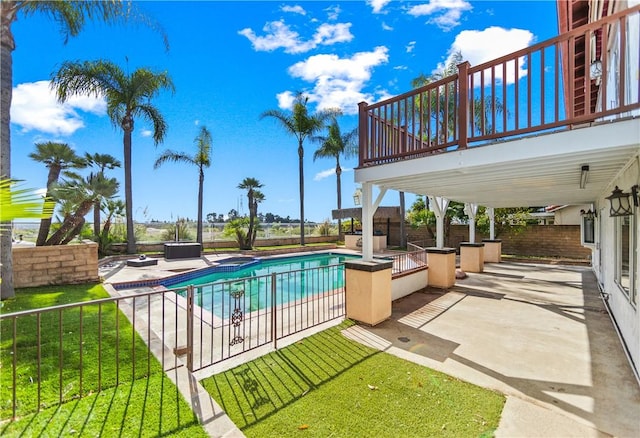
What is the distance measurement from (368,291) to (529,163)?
10.4ft

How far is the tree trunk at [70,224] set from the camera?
8227mm

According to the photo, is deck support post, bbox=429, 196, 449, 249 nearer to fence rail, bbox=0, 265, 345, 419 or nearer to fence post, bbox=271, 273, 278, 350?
fence rail, bbox=0, 265, 345, 419

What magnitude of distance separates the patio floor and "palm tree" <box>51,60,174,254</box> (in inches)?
548

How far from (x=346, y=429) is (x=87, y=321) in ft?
15.3

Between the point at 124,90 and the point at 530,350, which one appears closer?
the point at 530,350

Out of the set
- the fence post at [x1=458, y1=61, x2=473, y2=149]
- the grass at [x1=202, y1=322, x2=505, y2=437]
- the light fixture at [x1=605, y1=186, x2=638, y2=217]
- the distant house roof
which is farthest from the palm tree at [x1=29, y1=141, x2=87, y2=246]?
the distant house roof

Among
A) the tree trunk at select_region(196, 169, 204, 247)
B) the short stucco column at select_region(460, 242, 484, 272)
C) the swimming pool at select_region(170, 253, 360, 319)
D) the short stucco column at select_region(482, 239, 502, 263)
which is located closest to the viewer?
the swimming pool at select_region(170, 253, 360, 319)

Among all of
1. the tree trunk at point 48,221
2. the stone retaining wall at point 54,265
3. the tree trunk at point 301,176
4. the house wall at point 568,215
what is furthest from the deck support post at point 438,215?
the tree trunk at point 301,176

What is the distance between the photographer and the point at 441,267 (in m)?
8.37

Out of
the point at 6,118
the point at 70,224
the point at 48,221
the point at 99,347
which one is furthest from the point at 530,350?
the point at 48,221

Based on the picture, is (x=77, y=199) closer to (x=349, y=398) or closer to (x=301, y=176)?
(x=349, y=398)

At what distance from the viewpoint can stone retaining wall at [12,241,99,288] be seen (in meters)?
7.11

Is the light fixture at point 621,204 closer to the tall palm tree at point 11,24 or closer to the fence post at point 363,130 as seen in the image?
the fence post at point 363,130

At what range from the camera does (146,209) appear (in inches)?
697
